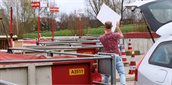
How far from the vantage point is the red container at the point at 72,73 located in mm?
6191

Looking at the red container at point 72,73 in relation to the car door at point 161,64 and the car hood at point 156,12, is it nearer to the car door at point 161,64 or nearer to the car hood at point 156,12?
the car door at point 161,64

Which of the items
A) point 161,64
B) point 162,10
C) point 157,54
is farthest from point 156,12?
point 161,64

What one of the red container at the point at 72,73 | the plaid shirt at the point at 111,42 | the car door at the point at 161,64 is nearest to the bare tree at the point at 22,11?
the plaid shirt at the point at 111,42

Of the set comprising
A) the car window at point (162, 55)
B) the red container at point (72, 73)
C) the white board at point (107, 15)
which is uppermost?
the white board at point (107, 15)

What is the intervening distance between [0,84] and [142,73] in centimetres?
349

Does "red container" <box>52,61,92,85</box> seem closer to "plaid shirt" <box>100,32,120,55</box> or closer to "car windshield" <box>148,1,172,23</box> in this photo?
"car windshield" <box>148,1,172,23</box>

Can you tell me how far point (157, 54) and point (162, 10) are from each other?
52.6 inches

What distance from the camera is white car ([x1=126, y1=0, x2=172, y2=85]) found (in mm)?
6172

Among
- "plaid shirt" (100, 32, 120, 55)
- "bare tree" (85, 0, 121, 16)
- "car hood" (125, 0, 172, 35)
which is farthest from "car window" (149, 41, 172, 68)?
"bare tree" (85, 0, 121, 16)

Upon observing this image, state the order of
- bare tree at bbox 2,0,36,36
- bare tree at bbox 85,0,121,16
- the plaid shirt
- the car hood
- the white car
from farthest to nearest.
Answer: bare tree at bbox 85,0,121,16 < bare tree at bbox 2,0,36,36 < the plaid shirt < the car hood < the white car

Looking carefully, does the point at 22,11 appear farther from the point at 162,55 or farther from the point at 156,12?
the point at 162,55

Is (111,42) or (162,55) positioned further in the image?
(111,42)

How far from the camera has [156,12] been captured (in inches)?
302

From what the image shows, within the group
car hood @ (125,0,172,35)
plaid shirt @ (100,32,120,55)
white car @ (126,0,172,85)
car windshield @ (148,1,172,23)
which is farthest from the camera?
plaid shirt @ (100,32,120,55)
